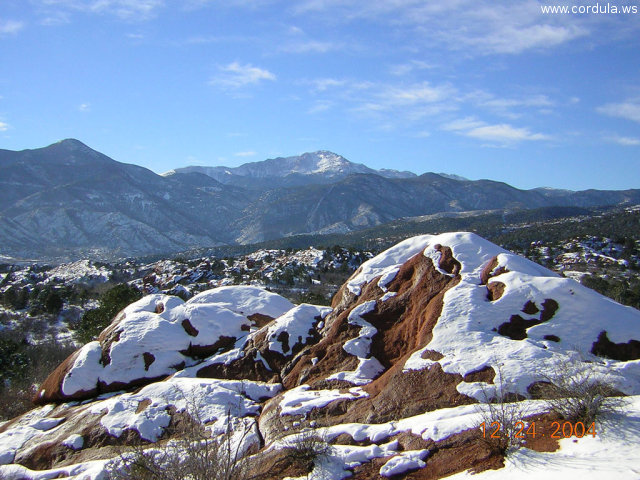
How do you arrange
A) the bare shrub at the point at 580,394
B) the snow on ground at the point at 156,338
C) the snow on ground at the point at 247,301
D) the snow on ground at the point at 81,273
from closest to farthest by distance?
the bare shrub at the point at 580,394
the snow on ground at the point at 156,338
the snow on ground at the point at 247,301
the snow on ground at the point at 81,273

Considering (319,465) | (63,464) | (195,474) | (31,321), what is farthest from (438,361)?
(31,321)

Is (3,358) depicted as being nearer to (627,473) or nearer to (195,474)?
(195,474)

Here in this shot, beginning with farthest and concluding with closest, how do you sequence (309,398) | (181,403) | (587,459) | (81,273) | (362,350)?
1. (81,273)
2. (362,350)
3. (181,403)
4. (309,398)
5. (587,459)

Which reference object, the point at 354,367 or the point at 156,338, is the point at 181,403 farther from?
the point at 354,367

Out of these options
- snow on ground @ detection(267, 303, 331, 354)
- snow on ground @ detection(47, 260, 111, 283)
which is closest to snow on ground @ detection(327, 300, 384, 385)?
snow on ground @ detection(267, 303, 331, 354)

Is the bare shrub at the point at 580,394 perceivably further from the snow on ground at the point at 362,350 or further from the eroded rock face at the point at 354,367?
the snow on ground at the point at 362,350
